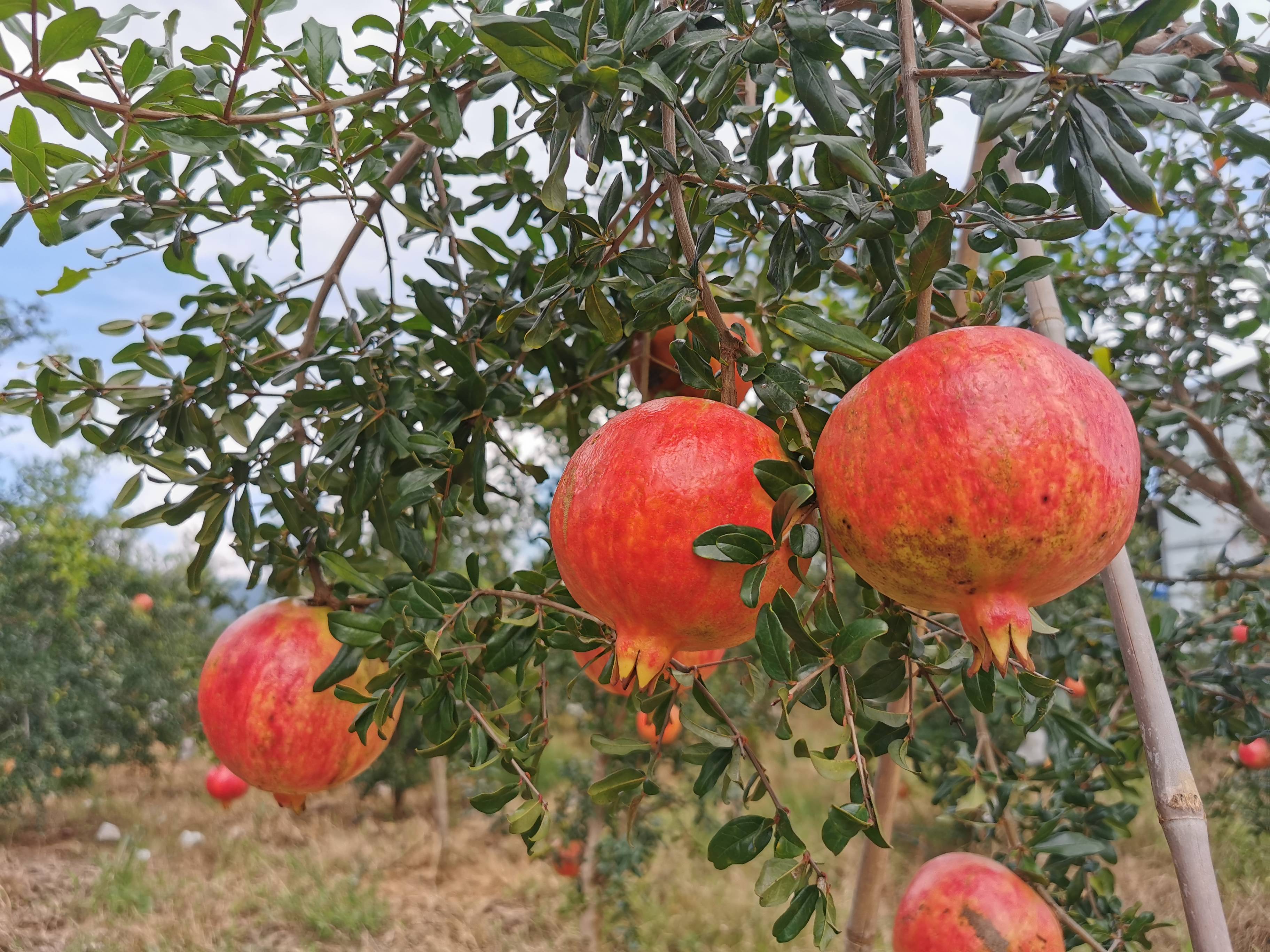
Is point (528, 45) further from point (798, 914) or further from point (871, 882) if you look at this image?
point (871, 882)

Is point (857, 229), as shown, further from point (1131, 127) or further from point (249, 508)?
point (249, 508)

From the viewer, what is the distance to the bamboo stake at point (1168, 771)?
78cm

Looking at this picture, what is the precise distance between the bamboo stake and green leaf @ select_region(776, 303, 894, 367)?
17 cm

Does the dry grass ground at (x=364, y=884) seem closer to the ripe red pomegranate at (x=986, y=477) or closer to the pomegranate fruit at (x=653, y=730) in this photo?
the pomegranate fruit at (x=653, y=730)

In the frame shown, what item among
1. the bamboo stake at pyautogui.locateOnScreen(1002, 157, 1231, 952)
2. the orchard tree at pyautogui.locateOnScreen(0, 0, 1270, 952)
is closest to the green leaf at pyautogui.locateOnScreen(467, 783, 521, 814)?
the orchard tree at pyautogui.locateOnScreen(0, 0, 1270, 952)

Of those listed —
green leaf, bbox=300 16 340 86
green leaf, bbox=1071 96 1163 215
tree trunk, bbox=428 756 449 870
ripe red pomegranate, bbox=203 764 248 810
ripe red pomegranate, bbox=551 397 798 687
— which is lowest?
tree trunk, bbox=428 756 449 870

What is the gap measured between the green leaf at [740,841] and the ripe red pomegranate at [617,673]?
148 millimetres

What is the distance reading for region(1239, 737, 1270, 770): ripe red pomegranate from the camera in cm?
313

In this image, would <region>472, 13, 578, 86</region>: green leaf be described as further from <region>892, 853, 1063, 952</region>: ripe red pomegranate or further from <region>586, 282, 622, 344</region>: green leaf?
<region>892, 853, 1063, 952</region>: ripe red pomegranate

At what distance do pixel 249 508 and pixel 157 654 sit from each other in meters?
4.92

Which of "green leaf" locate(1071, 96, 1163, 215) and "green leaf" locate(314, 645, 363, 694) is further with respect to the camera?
"green leaf" locate(314, 645, 363, 694)

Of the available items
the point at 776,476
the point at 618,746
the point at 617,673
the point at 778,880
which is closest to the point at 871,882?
the point at 618,746

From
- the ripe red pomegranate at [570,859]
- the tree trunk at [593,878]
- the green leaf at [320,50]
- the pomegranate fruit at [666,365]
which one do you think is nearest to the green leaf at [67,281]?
the green leaf at [320,50]

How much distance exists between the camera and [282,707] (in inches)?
45.5
